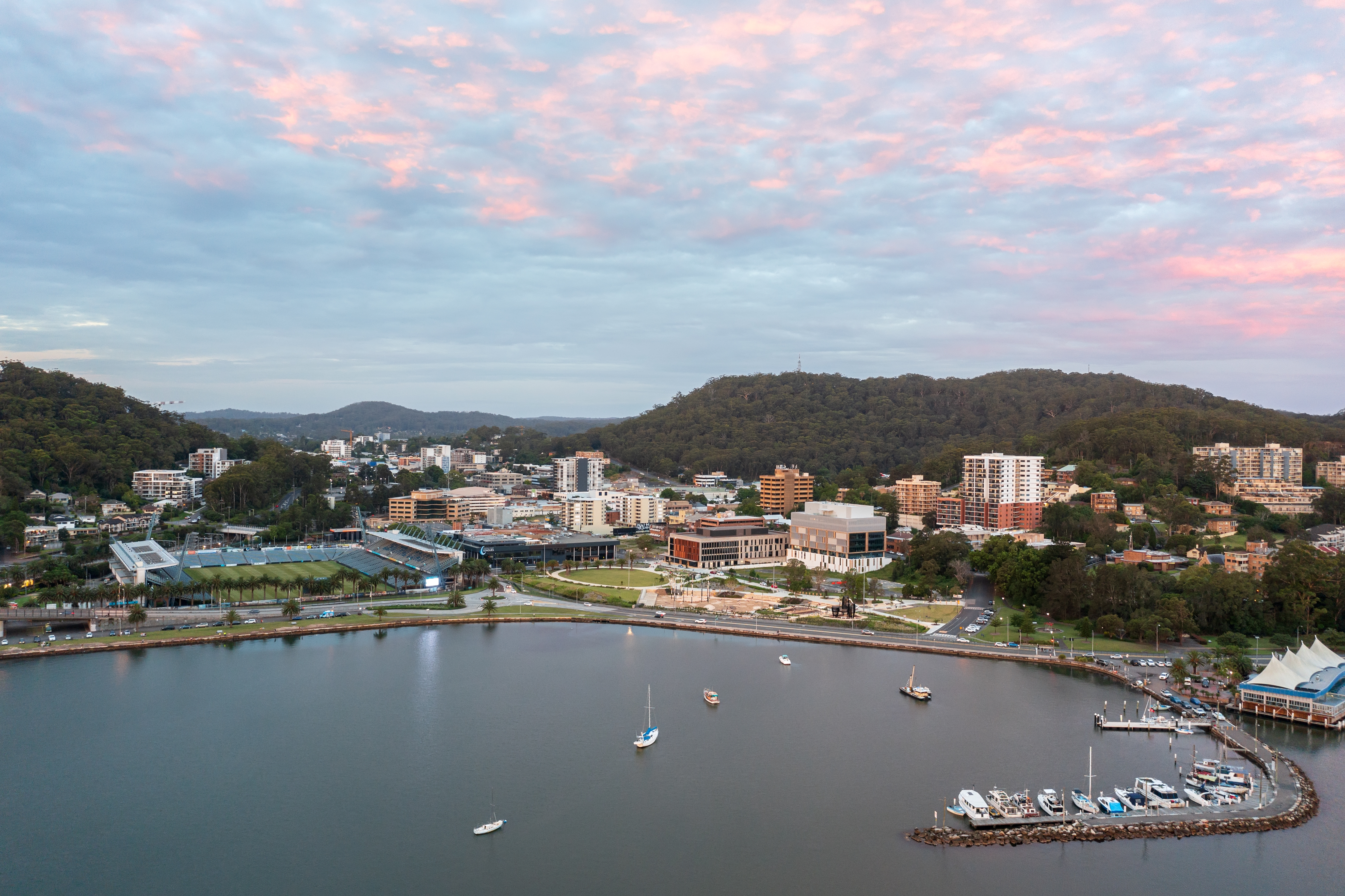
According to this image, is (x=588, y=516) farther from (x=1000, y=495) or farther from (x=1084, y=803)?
(x=1084, y=803)

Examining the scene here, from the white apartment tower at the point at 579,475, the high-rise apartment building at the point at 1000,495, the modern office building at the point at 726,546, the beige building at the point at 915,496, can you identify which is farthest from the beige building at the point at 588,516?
the high-rise apartment building at the point at 1000,495

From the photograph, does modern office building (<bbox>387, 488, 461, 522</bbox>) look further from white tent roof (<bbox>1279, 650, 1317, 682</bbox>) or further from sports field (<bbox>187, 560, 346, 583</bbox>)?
white tent roof (<bbox>1279, 650, 1317, 682</bbox>)

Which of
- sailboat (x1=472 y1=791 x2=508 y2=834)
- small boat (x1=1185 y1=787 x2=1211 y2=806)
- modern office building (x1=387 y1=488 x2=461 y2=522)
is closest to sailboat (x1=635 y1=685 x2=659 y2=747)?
sailboat (x1=472 y1=791 x2=508 y2=834)

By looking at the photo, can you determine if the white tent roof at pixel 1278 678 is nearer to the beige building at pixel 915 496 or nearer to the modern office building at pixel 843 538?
the modern office building at pixel 843 538

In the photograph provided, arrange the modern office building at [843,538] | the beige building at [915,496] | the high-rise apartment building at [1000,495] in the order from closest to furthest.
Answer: the modern office building at [843,538], the high-rise apartment building at [1000,495], the beige building at [915,496]

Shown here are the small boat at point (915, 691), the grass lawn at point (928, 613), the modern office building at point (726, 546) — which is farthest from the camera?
the modern office building at point (726, 546)
